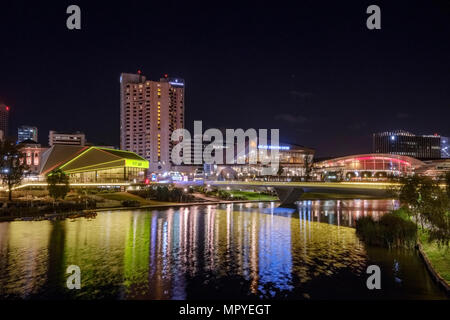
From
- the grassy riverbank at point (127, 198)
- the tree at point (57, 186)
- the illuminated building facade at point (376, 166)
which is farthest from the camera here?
the illuminated building facade at point (376, 166)

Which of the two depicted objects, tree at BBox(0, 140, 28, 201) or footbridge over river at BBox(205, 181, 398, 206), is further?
tree at BBox(0, 140, 28, 201)

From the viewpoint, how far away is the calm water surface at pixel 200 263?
75.1 ft

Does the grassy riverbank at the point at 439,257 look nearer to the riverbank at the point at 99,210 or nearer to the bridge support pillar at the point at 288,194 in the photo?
the bridge support pillar at the point at 288,194

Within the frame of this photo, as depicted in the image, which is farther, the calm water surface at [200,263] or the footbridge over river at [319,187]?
the footbridge over river at [319,187]

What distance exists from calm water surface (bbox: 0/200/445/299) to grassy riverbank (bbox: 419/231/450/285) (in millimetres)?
978

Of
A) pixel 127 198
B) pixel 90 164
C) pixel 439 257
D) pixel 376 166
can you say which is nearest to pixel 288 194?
pixel 127 198

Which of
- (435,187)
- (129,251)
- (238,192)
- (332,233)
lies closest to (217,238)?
(129,251)

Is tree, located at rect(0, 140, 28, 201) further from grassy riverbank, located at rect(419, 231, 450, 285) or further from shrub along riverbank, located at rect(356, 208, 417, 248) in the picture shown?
grassy riverbank, located at rect(419, 231, 450, 285)

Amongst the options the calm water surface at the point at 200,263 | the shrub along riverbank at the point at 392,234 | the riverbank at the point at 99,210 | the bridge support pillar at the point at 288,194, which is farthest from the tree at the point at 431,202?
the riverbank at the point at 99,210

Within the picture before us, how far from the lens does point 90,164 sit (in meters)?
117

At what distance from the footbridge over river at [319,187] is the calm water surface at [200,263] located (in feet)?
22.4

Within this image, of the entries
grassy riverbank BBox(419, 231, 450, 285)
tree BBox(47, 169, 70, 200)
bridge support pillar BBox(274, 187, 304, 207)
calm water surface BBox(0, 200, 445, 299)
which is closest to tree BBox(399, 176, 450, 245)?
grassy riverbank BBox(419, 231, 450, 285)

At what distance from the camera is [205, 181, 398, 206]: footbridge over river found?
5056 cm
